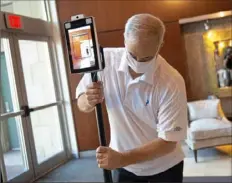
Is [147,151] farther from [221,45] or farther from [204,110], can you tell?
[221,45]

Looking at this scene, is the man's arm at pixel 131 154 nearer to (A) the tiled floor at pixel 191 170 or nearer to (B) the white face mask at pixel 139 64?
(B) the white face mask at pixel 139 64

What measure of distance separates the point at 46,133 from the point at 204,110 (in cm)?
231

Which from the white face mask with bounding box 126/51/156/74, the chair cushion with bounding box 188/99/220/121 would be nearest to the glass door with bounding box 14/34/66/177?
the chair cushion with bounding box 188/99/220/121

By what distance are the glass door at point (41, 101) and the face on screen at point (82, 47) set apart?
11.8ft

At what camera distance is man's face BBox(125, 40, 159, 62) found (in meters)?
1.23

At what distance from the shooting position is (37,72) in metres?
5.06

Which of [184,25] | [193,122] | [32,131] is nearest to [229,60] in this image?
[184,25]

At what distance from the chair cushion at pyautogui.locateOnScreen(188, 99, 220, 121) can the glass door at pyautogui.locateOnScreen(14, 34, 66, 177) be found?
6.71ft

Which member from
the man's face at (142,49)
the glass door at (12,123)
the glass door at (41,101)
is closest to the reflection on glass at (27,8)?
the glass door at (41,101)

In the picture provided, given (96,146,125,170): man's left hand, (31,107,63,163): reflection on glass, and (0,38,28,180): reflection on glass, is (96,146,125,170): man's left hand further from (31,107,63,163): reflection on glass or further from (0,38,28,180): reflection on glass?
(31,107,63,163): reflection on glass

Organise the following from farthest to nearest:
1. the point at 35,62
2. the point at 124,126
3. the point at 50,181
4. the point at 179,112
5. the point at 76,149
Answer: the point at 76,149 → the point at 35,62 → the point at 50,181 → the point at 124,126 → the point at 179,112

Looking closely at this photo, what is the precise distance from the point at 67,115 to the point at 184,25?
89.7 inches

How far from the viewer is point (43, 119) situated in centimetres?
509

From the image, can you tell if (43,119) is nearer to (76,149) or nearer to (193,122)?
(76,149)
